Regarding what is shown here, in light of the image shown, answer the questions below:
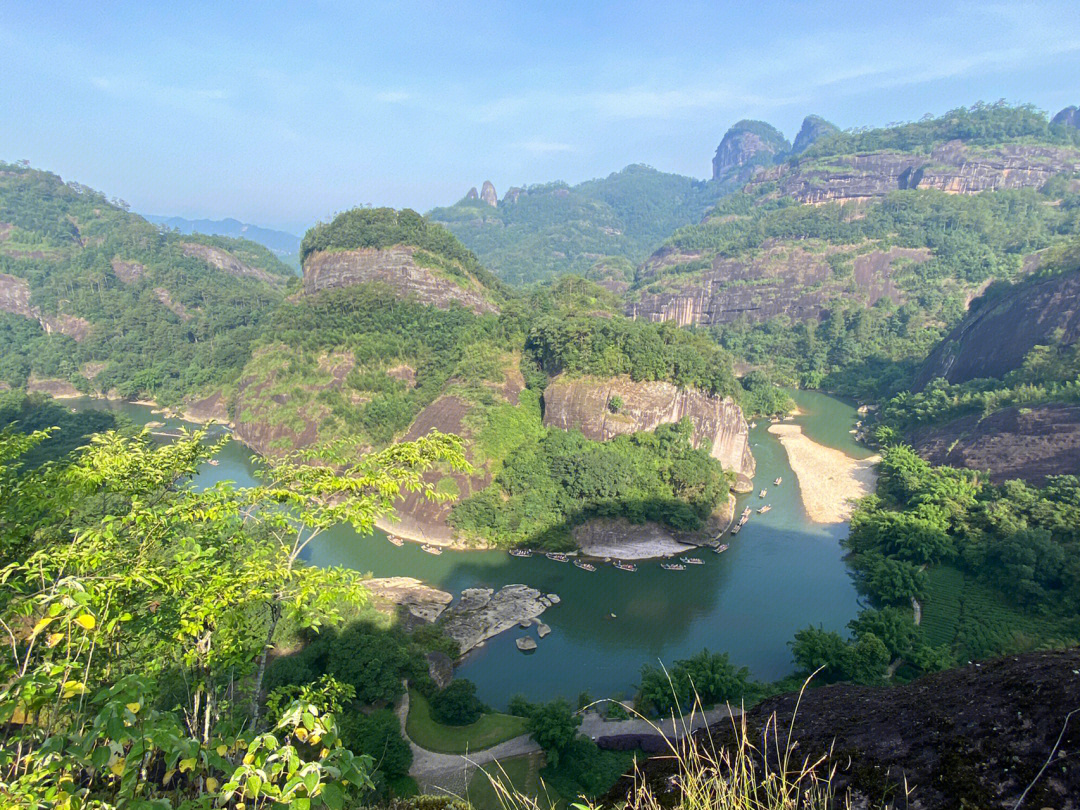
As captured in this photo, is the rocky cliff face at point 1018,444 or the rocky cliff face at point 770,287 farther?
the rocky cliff face at point 770,287

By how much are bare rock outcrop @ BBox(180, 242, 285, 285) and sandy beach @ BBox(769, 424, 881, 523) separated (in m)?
77.2

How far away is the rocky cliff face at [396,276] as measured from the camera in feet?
149

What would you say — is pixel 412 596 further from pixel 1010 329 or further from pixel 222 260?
pixel 222 260

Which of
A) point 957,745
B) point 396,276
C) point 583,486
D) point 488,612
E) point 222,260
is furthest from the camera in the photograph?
point 222,260

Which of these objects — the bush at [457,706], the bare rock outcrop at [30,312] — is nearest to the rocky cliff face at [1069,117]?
the bush at [457,706]

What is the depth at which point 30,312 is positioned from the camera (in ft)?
203

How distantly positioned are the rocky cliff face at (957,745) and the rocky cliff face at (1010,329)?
Result: 131ft

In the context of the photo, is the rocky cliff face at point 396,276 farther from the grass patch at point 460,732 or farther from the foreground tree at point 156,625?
the foreground tree at point 156,625

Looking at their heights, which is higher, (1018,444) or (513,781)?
(1018,444)

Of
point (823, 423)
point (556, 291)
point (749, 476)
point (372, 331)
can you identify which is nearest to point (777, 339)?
point (823, 423)

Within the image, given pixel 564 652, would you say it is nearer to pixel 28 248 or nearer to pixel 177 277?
pixel 177 277

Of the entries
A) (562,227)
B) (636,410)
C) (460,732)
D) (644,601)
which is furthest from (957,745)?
(562,227)

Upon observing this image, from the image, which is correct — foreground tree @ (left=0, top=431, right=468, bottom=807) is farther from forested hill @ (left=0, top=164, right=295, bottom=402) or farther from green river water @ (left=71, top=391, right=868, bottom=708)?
forested hill @ (left=0, top=164, right=295, bottom=402)

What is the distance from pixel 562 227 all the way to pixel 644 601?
152m
